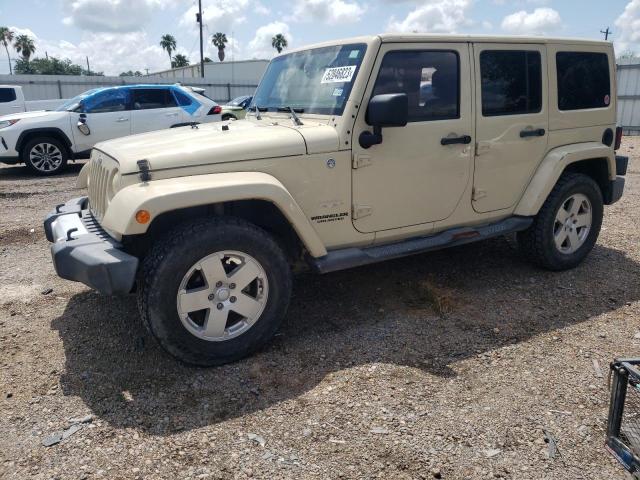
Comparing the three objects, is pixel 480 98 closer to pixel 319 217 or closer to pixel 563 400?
pixel 319 217

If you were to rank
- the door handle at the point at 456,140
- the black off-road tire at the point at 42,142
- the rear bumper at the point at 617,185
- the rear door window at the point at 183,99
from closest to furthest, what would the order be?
the door handle at the point at 456,140 < the rear bumper at the point at 617,185 < the black off-road tire at the point at 42,142 < the rear door window at the point at 183,99

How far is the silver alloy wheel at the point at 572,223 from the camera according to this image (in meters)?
4.70

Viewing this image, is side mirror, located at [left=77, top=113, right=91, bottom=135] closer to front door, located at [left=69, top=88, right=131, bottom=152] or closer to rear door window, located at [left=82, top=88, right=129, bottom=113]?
front door, located at [left=69, top=88, right=131, bottom=152]

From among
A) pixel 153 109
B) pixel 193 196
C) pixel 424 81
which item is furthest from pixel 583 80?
pixel 153 109

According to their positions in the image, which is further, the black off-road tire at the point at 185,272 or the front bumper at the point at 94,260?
the black off-road tire at the point at 185,272

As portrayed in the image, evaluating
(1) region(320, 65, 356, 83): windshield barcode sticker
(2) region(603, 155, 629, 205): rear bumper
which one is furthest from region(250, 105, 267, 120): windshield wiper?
(2) region(603, 155, 629, 205): rear bumper

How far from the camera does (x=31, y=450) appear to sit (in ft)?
8.35

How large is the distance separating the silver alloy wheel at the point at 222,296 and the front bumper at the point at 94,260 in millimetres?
327

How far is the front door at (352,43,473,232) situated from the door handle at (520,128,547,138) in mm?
578

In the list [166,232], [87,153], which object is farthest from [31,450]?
[87,153]

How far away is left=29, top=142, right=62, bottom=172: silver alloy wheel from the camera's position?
10.1m

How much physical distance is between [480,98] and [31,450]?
3.65 meters

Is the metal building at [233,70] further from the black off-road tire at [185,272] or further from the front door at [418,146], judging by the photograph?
the black off-road tire at [185,272]

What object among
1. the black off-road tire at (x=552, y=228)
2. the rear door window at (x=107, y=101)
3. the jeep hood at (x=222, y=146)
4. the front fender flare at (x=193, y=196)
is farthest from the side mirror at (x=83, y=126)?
the black off-road tire at (x=552, y=228)
